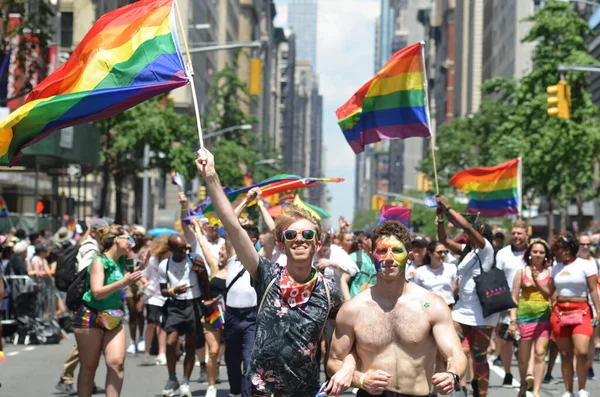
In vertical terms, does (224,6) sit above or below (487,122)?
→ above

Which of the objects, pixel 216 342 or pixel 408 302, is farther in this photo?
pixel 216 342

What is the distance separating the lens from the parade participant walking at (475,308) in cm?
1241

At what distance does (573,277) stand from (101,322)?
5.22 m

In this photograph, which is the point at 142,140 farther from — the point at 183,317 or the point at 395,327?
the point at 395,327

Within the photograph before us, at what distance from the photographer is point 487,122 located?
237 feet

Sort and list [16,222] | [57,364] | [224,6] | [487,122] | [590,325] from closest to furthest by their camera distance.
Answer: [590,325] → [57,364] → [16,222] → [487,122] → [224,6]

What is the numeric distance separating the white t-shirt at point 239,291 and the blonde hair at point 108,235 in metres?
1.27

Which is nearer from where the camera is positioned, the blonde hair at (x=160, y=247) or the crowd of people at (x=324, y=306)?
the crowd of people at (x=324, y=306)

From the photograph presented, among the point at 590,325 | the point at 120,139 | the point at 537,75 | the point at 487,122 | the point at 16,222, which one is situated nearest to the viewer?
the point at 590,325

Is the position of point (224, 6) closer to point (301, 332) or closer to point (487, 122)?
point (487, 122)

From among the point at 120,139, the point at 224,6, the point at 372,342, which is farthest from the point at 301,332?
the point at 224,6

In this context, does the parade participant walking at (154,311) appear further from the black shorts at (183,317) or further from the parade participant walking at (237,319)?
the parade participant walking at (237,319)

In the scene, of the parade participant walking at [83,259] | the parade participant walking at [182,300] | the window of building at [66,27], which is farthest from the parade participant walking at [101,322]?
the window of building at [66,27]

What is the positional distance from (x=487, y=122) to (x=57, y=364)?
2227 inches
